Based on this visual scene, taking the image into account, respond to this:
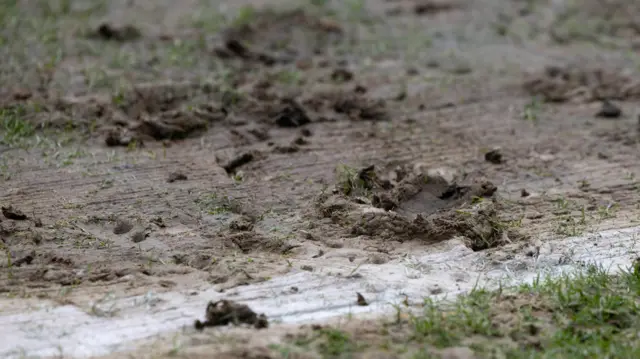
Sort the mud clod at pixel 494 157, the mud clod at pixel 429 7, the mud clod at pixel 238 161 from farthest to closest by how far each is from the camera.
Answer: the mud clod at pixel 429 7, the mud clod at pixel 494 157, the mud clod at pixel 238 161

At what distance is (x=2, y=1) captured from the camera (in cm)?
836

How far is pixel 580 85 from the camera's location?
7539mm

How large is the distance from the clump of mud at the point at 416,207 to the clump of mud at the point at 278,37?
2319 millimetres

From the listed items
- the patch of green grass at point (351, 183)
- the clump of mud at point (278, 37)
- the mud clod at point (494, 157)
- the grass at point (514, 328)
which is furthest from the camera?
the clump of mud at point (278, 37)

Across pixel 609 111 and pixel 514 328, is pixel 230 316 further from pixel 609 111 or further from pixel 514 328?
pixel 609 111

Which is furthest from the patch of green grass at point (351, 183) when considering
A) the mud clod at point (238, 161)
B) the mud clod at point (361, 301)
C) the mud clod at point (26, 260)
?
the mud clod at point (26, 260)

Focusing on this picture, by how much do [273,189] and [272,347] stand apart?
1.81 meters

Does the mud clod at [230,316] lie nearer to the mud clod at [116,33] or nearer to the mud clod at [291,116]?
the mud clod at [291,116]

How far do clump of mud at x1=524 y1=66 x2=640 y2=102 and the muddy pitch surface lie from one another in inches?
1.0

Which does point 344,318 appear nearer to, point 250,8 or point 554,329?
point 554,329

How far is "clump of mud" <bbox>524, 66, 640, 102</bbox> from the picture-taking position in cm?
734

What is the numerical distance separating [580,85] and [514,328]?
392 centimetres

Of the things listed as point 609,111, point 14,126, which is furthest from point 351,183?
point 609,111

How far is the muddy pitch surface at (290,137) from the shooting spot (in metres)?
4.88
